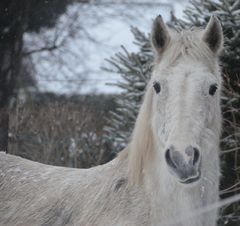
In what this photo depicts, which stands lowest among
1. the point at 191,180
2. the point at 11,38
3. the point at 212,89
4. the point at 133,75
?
the point at 191,180

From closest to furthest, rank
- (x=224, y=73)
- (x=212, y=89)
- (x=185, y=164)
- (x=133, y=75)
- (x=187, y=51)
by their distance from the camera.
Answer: (x=185, y=164), (x=212, y=89), (x=187, y=51), (x=224, y=73), (x=133, y=75)

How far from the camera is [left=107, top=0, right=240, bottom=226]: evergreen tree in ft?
26.8

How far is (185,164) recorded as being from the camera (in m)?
3.54

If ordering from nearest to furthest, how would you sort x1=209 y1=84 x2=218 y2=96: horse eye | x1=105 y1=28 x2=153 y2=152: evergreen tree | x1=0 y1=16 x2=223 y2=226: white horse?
x1=0 y1=16 x2=223 y2=226: white horse < x1=209 y1=84 x2=218 y2=96: horse eye < x1=105 y1=28 x2=153 y2=152: evergreen tree

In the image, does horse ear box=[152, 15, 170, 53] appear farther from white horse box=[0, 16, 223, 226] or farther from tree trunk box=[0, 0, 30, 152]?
tree trunk box=[0, 0, 30, 152]

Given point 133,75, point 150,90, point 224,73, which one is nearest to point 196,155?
point 150,90

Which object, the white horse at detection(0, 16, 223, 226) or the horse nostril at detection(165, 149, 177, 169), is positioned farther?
the white horse at detection(0, 16, 223, 226)

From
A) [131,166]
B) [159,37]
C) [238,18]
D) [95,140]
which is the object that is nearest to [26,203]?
[131,166]

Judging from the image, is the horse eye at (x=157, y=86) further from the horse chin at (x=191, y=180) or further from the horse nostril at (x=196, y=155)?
the horse chin at (x=191, y=180)

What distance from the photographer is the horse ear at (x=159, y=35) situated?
439 cm

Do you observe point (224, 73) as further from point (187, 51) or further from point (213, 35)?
point (187, 51)

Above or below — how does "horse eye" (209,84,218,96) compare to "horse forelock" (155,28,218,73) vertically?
below

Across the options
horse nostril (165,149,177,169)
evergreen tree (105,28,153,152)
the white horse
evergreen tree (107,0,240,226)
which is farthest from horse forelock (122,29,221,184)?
evergreen tree (105,28,153,152)

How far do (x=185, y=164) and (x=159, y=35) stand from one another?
1.25 m
